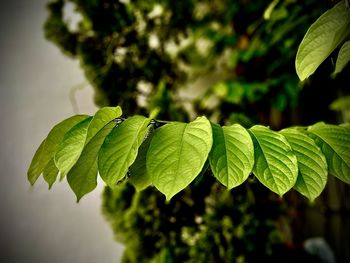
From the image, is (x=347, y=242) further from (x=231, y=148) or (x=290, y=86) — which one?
(x=231, y=148)

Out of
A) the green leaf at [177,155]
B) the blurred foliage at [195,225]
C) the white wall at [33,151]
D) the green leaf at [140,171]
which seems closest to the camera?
the green leaf at [177,155]

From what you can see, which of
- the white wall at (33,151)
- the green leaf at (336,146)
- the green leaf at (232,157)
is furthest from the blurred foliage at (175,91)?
the green leaf at (232,157)

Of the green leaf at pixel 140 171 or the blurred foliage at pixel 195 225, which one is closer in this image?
the green leaf at pixel 140 171

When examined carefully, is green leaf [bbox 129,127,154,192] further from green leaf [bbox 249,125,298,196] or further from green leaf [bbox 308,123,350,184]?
green leaf [bbox 308,123,350,184]

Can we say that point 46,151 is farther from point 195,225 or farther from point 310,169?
point 195,225

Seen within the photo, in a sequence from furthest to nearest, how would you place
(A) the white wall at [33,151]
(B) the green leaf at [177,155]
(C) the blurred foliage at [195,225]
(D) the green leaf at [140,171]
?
1. (A) the white wall at [33,151]
2. (C) the blurred foliage at [195,225]
3. (D) the green leaf at [140,171]
4. (B) the green leaf at [177,155]

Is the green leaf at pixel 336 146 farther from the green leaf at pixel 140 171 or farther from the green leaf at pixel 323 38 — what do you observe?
the green leaf at pixel 140 171

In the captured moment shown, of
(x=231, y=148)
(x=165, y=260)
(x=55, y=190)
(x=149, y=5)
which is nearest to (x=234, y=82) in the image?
(x=149, y=5)

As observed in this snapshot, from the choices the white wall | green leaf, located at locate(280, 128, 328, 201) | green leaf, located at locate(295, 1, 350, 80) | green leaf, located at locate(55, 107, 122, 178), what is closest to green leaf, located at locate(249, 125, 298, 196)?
green leaf, located at locate(280, 128, 328, 201)
